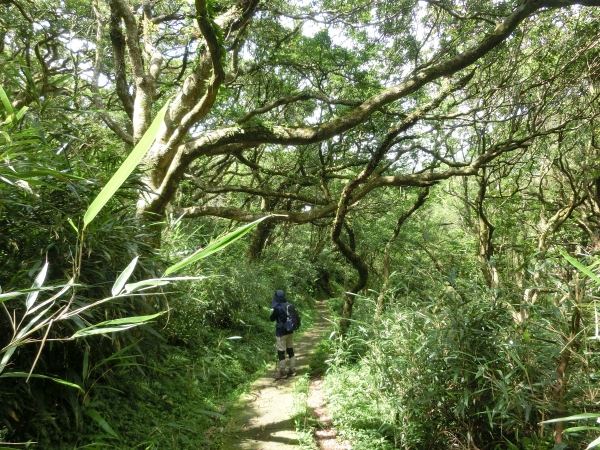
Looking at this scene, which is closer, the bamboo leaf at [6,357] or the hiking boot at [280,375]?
the bamboo leaf at [6,357]

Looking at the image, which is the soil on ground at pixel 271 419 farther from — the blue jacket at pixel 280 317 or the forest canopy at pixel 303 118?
the forest canopy at pixel 303 118

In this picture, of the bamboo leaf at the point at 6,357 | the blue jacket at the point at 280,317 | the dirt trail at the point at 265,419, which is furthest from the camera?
the blue jacket at the point at 280,317

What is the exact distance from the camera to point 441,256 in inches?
407

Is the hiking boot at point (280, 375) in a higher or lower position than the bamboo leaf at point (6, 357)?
lower

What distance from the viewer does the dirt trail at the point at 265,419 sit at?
3833 mm

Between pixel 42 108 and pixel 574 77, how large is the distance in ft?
25.0

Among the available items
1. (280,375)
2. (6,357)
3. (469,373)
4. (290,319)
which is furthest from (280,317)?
(6,357)

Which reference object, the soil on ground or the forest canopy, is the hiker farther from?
the forest canopy

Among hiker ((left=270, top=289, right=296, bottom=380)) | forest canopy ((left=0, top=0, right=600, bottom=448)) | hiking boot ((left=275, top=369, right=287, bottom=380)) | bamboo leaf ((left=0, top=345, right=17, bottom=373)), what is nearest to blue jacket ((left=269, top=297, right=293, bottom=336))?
hiker ((left=270, top=289, right=296, bottom=380))

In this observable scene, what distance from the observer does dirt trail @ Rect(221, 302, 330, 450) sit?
3.83 metres

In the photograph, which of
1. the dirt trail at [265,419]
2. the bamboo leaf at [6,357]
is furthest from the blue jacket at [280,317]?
the bamboo leaf at [6,357]

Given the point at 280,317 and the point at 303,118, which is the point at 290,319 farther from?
the point at 303,118

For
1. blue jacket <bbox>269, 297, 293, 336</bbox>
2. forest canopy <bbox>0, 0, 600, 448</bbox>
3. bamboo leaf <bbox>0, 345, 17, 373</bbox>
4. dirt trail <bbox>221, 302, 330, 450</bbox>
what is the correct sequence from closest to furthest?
bamboo leaf <bbox>0, 345, 17, 373</bbox>, forest canopy <bbox>0, 0, 600, 448</bbox>, dirt trail <bbox>221, 302, 330, 450</bbox>, blue jacket <bbox>269, 297, 293, 336</bbox>

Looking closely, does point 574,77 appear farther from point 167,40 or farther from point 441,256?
point 167,40
